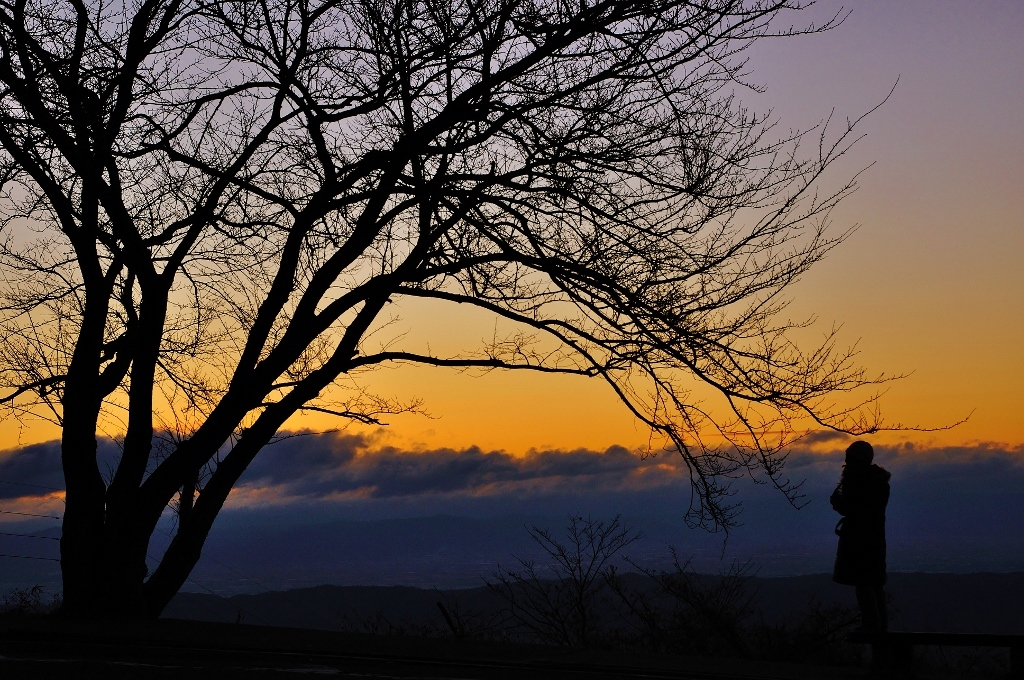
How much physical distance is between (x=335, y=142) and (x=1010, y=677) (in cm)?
777

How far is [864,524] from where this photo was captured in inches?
307

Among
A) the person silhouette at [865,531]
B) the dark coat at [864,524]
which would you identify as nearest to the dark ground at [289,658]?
the person silhouette at [865,531]

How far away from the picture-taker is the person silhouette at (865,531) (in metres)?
7.77

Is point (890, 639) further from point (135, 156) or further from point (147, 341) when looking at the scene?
point (135, 156)

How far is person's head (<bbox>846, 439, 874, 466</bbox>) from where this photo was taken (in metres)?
7.88

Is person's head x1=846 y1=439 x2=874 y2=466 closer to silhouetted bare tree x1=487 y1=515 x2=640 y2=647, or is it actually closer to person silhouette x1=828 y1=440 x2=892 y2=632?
person silhouette x1=828 y1=440 x2=892 y2=632

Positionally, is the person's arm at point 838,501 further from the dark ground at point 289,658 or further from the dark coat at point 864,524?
the dark ground at point 289,658

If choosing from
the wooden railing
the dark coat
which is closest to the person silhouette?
the dark coat

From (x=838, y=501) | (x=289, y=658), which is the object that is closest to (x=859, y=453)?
(x=838, y=501)

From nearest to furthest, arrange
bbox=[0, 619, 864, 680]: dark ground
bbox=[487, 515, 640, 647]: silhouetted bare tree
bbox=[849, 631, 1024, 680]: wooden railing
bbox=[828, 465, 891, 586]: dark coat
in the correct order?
1. bbox=[0, 619, 864, 680]: dark ground
2. bbox=[849, 631, 1024, 680]: wooden railing
3. bbox=[828, 465, 891, 586]: dark coat
4. bbox=[487, 515, 640, 647]: silhouetted bare tree

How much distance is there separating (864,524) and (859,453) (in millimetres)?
586

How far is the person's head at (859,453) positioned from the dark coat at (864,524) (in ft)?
0.16

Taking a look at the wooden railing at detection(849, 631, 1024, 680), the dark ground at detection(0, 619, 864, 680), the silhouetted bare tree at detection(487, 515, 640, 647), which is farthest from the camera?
the silhouetted bare tree at detection(487, 515, 640, 647)

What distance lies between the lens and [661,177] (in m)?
9.16
